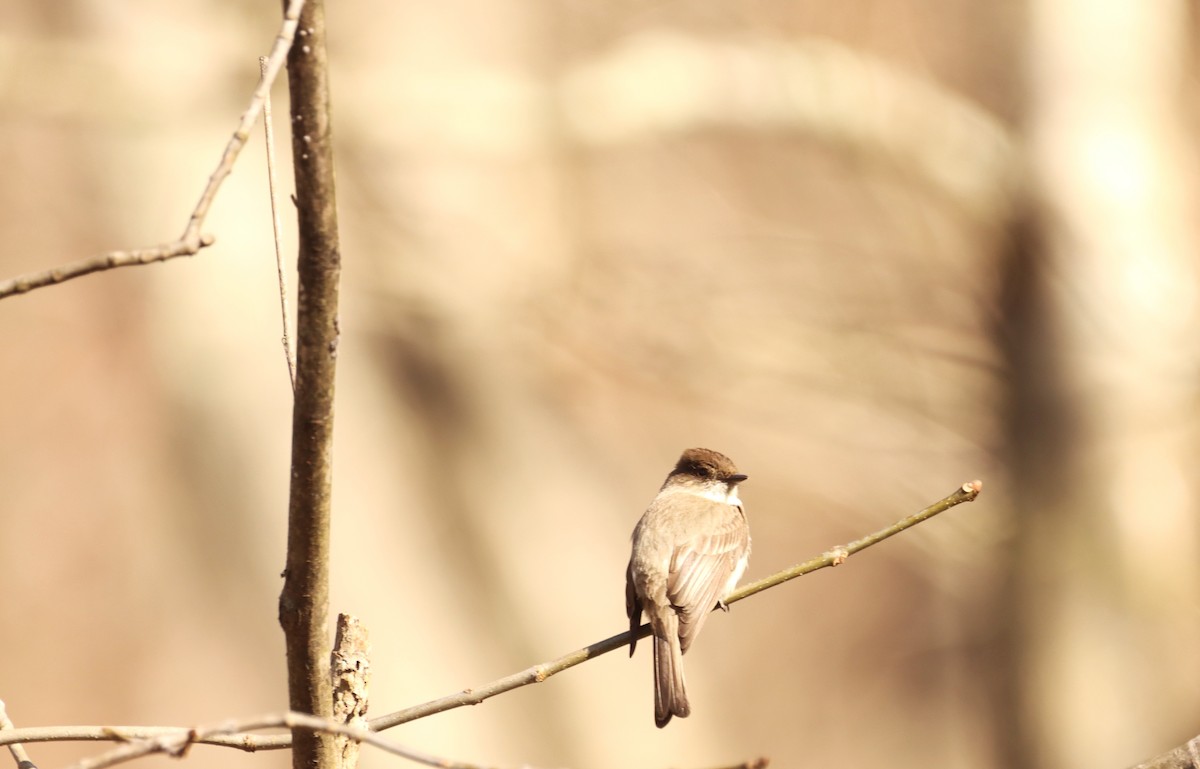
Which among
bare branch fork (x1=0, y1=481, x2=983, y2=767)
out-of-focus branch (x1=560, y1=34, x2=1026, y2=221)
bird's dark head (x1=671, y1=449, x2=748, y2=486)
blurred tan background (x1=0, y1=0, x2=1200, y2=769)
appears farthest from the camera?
out-of-focus branch (x1=560, y1=34, x2=1026, y2=221)

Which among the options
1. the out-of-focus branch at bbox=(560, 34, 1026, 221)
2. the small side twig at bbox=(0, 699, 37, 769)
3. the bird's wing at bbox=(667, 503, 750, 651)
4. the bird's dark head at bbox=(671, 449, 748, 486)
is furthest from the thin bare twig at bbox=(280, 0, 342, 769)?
the out-of-focus branch at bbox=(560, 34, 1026, 221)

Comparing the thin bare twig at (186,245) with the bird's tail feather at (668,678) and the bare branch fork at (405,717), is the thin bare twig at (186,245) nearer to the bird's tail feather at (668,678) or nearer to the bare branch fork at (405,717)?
the bare branch fork at (405,717)

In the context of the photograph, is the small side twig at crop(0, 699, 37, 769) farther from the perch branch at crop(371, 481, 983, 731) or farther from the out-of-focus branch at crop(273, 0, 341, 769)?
the perch branch at crop(371, 481, 983, 731)

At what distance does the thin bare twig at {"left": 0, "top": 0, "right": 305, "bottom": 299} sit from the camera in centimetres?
122

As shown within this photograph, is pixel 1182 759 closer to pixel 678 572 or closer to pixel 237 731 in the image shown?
pixel 237 731

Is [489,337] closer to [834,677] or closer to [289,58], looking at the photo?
[834,677]

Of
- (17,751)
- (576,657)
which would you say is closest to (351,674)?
(576,657)

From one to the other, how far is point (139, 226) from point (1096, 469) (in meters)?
5.60

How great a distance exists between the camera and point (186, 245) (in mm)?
1272

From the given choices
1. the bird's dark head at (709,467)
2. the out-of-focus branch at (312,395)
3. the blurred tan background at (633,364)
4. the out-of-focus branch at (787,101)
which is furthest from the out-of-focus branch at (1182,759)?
the out-of-focus branch at (787,101)

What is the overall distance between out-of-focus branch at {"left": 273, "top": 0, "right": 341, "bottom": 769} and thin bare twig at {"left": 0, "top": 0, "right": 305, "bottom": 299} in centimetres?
5

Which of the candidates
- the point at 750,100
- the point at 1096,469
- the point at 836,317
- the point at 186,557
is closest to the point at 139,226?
the point at 186,557

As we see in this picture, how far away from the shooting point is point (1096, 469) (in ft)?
20.9

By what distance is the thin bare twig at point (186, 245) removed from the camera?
1.22 m
